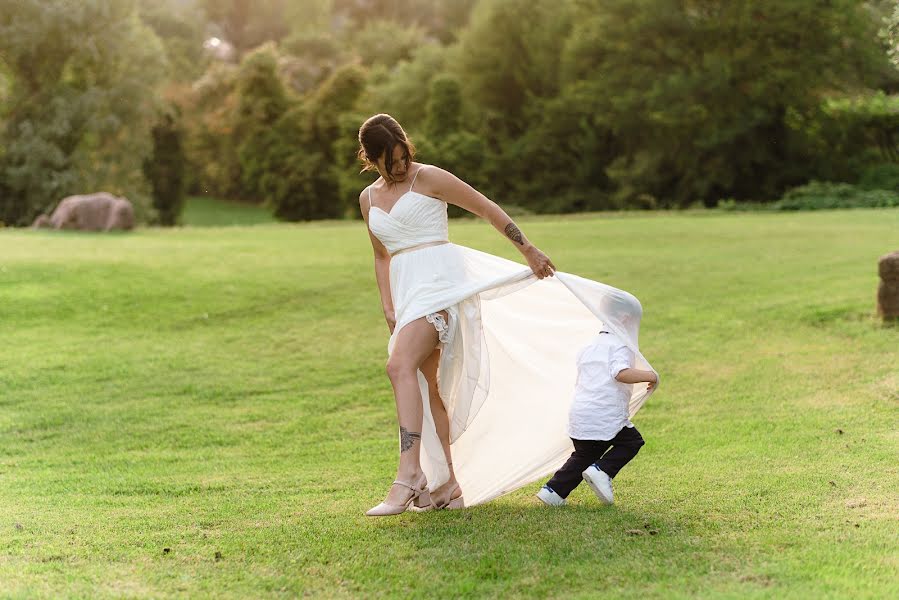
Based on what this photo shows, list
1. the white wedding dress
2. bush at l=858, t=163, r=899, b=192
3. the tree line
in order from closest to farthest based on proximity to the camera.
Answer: the white wedding dress < bush at l=858, t=163, r=899, b=192 < the tree line

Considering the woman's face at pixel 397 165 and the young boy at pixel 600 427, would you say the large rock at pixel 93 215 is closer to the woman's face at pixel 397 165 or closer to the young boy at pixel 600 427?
the woman's face at pixel 397 165

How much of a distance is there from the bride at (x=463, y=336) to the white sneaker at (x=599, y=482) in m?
0.42

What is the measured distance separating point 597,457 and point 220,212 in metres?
52.4

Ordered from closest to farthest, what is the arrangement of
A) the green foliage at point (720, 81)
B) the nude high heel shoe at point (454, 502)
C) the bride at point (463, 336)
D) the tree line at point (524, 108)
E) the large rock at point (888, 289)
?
the bride at point (463, 336) < the nude high heel shoe at point (454, 502) < the large rock at point (888, 289) < the tree line at point (524, 108) < the green foliage at point (720, 81)

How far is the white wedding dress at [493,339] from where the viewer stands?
5.81 m

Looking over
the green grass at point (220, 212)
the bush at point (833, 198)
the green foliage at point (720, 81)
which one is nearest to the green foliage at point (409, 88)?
the green grass at point (220, 212)

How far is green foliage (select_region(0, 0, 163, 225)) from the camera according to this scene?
37.8 metres

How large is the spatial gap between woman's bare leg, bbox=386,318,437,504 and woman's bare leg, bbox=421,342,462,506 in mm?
242

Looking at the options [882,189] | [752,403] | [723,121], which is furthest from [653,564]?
[723,121]

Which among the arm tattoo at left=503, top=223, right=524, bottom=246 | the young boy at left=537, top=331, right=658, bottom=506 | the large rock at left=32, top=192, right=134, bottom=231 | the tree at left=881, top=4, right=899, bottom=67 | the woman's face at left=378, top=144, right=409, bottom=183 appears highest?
the tree at left=881, top=4, right=899, bottom=67

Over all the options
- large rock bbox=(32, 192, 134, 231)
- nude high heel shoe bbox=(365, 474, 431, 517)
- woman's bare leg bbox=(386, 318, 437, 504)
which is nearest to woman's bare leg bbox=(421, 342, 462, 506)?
nude high heel shoe bbox=(365, 474, 431, 517)

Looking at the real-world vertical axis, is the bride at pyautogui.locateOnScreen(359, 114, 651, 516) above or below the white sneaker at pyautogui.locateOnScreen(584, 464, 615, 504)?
above

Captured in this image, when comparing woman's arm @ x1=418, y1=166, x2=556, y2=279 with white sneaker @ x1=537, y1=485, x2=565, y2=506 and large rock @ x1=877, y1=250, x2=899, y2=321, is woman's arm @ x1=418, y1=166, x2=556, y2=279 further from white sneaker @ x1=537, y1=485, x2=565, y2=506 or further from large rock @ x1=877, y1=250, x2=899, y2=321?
large rock @ x1=877, y1=250, x2=899, y2=321

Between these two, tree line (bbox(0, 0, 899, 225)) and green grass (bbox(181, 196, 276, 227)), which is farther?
green grass (bbox(181, 196, 276, 227))
